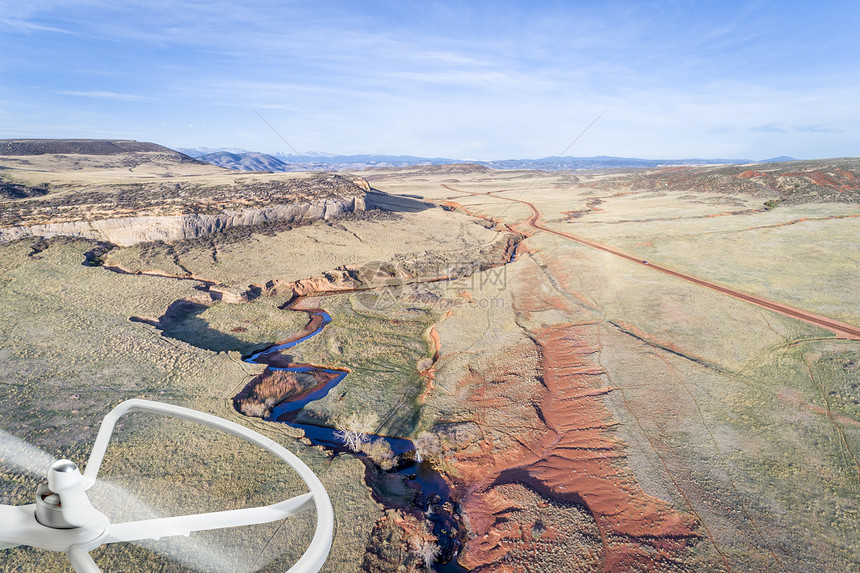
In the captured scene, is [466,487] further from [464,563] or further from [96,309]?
[96,309]

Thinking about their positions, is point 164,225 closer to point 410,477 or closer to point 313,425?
point 313,425

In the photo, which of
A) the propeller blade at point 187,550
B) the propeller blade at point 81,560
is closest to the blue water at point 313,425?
the propeller blade at point 187,550

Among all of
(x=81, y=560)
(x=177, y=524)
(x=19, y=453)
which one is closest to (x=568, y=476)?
(x=177, y=524)

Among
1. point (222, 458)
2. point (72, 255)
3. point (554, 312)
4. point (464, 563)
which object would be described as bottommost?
point (464, 563)

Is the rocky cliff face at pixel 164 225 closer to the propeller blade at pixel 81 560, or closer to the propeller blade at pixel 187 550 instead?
the propeller blade at pixel 187 550

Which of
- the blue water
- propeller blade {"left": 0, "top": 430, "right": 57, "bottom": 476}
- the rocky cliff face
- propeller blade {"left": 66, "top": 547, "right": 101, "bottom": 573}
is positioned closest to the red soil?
the blue water

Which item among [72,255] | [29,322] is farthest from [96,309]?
[72,255]
